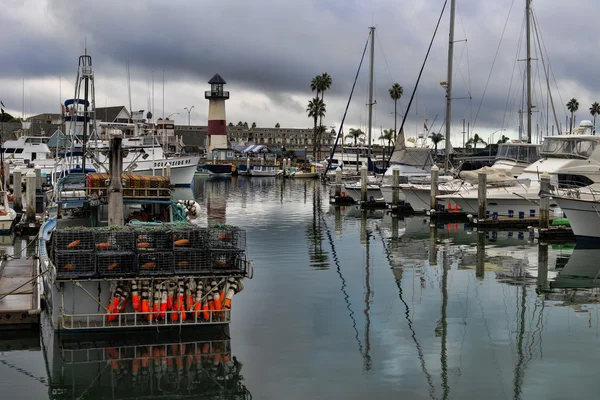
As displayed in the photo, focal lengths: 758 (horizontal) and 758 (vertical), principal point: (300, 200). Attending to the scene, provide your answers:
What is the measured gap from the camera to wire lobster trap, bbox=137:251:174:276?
18.2 m

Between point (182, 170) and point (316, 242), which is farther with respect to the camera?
point (182, 170)

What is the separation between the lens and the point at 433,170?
45469 millimetres

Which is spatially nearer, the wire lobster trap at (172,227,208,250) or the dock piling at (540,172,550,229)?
the wire lobster trap at (172,227,208,250)

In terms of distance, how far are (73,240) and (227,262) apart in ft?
12.5

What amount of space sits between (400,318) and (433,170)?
25.0 m

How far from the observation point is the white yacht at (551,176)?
133 feet

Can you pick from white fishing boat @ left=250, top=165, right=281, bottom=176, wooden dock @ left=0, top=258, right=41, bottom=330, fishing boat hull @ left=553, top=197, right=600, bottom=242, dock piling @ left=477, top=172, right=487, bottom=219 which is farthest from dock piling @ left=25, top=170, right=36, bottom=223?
white fishing boat @ left=250, top=165, right=281, bottom=176

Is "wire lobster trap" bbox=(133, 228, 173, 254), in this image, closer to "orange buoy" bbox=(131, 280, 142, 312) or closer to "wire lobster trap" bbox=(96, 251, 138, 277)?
"wire lobster trap" bbox=(96, 251, 138, 277)

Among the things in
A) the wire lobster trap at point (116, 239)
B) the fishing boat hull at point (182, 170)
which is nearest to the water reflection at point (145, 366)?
the wire lobster trap at point (116, 239)

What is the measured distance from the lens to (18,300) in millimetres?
20375

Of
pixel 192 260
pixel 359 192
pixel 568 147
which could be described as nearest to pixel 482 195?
pixel 568 147

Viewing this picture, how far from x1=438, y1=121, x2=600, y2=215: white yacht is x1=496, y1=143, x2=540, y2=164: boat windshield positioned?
20.3 feet

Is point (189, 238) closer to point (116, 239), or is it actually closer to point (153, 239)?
point (153, 239)

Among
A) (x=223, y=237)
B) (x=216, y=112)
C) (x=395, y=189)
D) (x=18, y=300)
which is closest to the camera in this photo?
(x=223, y=237)
